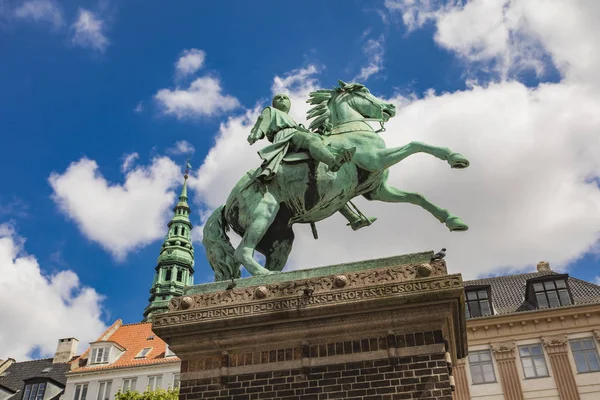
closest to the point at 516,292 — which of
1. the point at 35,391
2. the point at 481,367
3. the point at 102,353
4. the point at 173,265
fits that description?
the point at 481,367

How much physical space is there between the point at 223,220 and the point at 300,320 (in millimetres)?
2951

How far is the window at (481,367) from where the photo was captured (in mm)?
32031

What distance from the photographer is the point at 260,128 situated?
36.5ft

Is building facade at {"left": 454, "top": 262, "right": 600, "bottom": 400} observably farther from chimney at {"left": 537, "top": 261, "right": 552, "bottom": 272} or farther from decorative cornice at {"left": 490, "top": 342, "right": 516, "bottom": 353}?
chimney at {"left": 537, "top": 261, "right": 552, "bottom": 272}

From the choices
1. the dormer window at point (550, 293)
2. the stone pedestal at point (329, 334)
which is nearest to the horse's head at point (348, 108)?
the stone pedestal at point (329, 334)

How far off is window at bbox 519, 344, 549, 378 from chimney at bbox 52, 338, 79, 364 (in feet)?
117

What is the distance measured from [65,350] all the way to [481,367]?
34.2 metres

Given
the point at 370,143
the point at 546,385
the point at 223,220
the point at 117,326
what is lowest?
the point at 223,220

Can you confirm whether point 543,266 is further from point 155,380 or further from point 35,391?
point 35,391

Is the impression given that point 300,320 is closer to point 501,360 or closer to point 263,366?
point 263,366

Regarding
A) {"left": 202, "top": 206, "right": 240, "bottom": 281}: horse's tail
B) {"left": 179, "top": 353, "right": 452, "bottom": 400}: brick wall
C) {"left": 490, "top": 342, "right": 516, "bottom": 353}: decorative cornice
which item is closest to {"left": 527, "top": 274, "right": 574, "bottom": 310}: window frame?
{"left": 490, "top": 342, "right": 516, "bottom": 353}: decorative cornice

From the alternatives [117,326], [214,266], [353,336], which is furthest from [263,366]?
[117,326]

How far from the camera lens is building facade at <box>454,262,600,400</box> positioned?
102 ft

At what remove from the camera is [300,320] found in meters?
8.60
